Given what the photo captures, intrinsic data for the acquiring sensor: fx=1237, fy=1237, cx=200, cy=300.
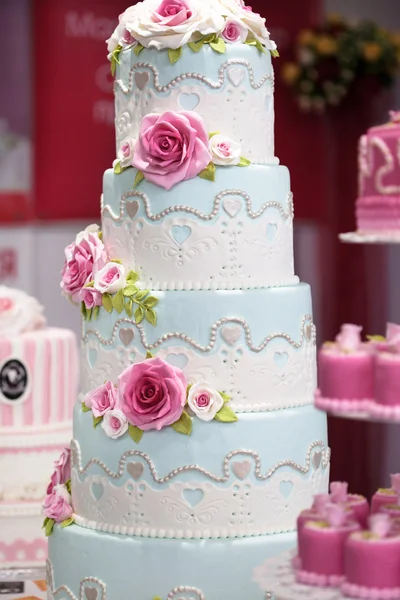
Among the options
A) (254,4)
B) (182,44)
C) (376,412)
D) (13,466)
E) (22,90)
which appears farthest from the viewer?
(254,4)

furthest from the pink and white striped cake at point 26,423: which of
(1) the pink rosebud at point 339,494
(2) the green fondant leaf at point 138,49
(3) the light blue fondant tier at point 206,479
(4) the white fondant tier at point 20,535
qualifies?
(1) the pink rosebud at point 339,494

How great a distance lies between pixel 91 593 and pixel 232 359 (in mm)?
778

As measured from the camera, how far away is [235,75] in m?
3.52

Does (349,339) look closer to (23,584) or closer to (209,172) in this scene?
(209,172)

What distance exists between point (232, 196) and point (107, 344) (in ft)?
1.83

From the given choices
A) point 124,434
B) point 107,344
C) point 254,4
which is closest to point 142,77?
point 107,344

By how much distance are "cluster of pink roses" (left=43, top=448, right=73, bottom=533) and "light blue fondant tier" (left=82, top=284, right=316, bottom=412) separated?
403mm

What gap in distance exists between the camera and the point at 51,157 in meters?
6.70

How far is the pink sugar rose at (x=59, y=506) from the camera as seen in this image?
3668mm

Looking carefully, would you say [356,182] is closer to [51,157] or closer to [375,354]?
[51,157]

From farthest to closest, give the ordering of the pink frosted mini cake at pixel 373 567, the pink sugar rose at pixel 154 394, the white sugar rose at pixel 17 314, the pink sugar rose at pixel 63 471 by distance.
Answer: the white sugar rose at pixel 17 314
the pink sugar rose at pixel 63 471
the pink sugar rose at pixel 154 394
the pink frosted mini cake at pixel 373 567

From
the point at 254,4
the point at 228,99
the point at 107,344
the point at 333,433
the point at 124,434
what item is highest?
the point at 254,4

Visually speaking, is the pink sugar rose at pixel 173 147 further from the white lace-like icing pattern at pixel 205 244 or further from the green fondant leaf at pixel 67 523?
the green fondant leaf at pixel 67 523

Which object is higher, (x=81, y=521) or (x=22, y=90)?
(x=22, y=90)
